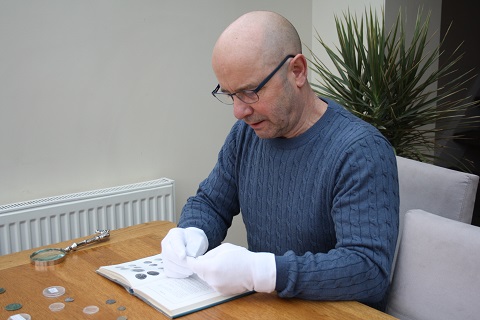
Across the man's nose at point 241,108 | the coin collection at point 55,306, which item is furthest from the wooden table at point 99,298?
the man's nose at point 241,108

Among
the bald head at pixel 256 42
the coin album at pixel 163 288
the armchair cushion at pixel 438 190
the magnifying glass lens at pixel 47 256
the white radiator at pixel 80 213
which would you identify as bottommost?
the white radiator at pixel 80 213

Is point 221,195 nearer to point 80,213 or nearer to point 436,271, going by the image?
point 436,271

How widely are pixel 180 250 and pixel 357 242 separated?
16.0 inches

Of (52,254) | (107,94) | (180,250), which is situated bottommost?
(52,254)

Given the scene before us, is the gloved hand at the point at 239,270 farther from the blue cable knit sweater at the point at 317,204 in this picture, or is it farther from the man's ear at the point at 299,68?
the man's ear at the point at 299,68

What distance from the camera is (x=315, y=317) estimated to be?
118 cm

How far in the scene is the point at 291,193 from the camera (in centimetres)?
146

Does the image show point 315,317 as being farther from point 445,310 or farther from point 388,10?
point 388,10

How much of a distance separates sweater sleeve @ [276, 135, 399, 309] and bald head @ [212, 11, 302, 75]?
29 centimetres

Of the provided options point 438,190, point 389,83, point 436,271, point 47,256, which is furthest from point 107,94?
point 436,271

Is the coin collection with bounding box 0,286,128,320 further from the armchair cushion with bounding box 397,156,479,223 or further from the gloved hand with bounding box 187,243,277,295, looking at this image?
the armchair cushion with bounding box 397,156,479,223

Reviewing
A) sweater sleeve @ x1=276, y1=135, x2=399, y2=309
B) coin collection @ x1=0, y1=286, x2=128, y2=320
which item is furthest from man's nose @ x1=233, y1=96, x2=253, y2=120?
coin collection @ x1=0, y1=286, x2=128, y2=320

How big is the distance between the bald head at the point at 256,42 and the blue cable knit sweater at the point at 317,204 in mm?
240

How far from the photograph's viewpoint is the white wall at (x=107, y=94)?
7.53 feet
